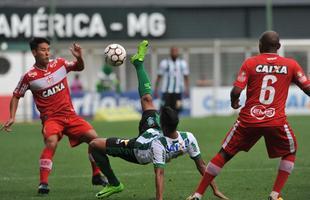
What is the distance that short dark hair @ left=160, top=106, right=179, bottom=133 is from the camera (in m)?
10.7

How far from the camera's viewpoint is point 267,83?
34.6 ft

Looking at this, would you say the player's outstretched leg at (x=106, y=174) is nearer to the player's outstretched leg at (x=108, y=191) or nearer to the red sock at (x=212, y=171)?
the player's outstretched leg at (x=108, y=191)

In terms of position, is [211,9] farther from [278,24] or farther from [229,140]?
[229,140]

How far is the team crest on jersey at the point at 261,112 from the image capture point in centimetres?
1056

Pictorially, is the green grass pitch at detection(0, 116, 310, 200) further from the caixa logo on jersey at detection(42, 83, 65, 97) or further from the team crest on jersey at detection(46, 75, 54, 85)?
the team crest on jersey at detection(46, 75, 54, 85)

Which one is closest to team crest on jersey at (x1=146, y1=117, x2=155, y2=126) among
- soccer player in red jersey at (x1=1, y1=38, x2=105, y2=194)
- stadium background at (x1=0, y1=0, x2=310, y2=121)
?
soccer player in red jersey at (x1=1, y1=38, x2=105, y2=194)

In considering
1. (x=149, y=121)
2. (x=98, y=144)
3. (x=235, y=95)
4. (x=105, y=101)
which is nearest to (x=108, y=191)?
(x=98, y=144)

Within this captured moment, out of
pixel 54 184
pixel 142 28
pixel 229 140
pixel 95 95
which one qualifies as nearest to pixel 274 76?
pixel 229 140

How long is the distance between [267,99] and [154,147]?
1.46 metres

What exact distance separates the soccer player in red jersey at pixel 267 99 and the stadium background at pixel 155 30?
2583 cm

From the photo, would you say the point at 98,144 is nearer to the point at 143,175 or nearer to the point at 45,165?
the point at 45,165

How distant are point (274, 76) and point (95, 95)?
78.3 feet

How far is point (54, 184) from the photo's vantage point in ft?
43.3

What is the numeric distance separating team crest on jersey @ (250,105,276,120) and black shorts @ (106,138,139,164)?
5.13 feet
